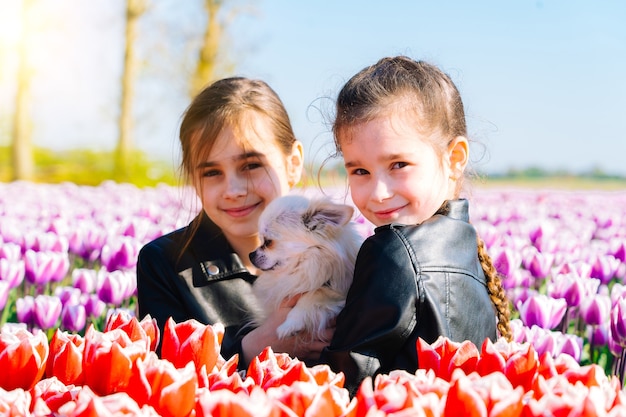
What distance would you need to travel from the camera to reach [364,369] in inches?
89.3

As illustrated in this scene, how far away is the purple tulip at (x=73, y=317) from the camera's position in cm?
363

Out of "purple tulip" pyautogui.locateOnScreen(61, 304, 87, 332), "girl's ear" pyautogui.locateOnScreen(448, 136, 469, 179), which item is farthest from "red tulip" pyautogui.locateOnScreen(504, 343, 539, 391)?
"purple tulip" pyautogui.locateOnScreen(61, 304, 87, 332)

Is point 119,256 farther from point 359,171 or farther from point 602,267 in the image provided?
point 602,267

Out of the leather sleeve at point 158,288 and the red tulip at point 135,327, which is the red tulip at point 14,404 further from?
the leather sleeve at point 158,288

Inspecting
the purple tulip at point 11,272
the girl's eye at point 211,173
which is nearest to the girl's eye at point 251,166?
the girl's eye at point 211,173

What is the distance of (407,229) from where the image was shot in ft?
7.75

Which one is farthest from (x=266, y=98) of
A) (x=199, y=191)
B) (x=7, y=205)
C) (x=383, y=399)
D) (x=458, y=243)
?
(x=7, y=205)

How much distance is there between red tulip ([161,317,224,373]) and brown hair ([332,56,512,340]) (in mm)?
1150

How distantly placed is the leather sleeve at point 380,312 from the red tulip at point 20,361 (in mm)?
925

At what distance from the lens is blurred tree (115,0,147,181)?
67.8ft

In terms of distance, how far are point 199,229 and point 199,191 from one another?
0.20 metres

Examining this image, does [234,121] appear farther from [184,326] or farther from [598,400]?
[598,400]

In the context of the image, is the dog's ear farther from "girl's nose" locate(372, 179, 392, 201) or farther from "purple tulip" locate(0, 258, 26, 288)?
"purple tulip" locate(0, 258, 26, 288)

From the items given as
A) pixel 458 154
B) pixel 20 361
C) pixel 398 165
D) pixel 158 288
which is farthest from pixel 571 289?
pixel 20 361
